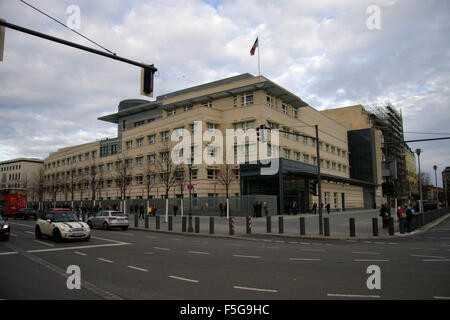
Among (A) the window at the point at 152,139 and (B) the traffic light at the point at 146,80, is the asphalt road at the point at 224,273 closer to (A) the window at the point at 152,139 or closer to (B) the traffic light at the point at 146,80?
(B) the traffic light at the point at 146,80

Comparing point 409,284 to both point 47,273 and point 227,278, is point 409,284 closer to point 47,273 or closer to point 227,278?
point 227,278

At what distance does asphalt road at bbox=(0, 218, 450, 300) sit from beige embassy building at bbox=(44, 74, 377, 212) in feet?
77.6

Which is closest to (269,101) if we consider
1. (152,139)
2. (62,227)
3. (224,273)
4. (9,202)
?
(152,139)

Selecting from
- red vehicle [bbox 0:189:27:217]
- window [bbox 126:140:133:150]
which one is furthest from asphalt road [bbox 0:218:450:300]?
window [bbox 126:140:133:150]

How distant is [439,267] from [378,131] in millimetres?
70986

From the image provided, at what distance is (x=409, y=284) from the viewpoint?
7.16m

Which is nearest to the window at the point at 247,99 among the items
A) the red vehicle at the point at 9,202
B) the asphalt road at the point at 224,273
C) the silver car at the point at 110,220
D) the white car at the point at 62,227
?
the silver car at the point at 110,220

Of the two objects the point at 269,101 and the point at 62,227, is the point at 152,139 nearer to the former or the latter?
the point at 269,101

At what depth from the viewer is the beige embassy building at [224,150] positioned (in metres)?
43.8

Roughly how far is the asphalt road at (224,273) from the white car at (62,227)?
2.12 metres

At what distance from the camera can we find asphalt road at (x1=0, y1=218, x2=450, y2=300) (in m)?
6.53

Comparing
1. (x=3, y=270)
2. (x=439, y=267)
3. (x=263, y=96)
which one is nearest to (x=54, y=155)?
(x=263, y=96)

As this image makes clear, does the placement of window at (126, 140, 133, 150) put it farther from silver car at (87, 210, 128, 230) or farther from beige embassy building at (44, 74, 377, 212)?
silver car at (87, 210, 128, 230)

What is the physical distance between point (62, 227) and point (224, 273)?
10175mm
